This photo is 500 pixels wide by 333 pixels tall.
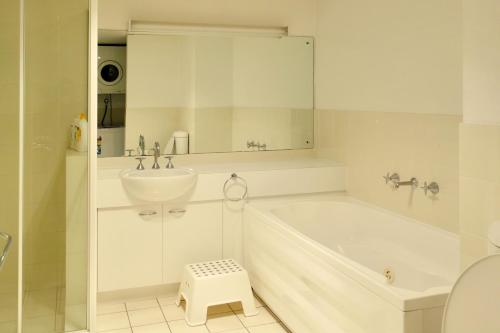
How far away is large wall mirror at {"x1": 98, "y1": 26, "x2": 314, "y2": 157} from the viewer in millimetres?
3916

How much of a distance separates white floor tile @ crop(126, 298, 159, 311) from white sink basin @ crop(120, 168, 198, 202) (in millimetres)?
725

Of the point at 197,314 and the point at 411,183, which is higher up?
the point at 411,183

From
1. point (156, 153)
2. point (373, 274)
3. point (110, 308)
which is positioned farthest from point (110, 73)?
point (373, 274)

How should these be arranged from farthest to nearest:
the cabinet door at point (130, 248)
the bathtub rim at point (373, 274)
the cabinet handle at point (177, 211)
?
1. the cabinet handle at point (177, 211)
2. the cabinet door at point (130, 248)
3. the bathtub rim at point (373, 274)

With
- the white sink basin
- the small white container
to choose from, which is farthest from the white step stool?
the small white container

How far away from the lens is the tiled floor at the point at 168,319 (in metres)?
3.21

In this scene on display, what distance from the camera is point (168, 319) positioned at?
336 centimetres

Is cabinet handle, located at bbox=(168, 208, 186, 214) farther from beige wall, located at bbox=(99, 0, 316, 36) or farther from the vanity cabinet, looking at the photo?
beige wall, located at bbox=(99, 0, 316, 36)

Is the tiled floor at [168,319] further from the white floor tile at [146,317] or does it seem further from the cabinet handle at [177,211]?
the cabinet handle at [177,211]

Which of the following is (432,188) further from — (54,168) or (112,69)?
(112,69)

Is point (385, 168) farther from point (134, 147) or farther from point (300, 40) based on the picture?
point (134, 147)

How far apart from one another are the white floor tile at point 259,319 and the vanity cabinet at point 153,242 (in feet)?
1.84

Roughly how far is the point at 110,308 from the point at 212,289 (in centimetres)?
76

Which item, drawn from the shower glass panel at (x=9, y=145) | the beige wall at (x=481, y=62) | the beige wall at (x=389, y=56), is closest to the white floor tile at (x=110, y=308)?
the shower glass panel at (x=9, y=145)
